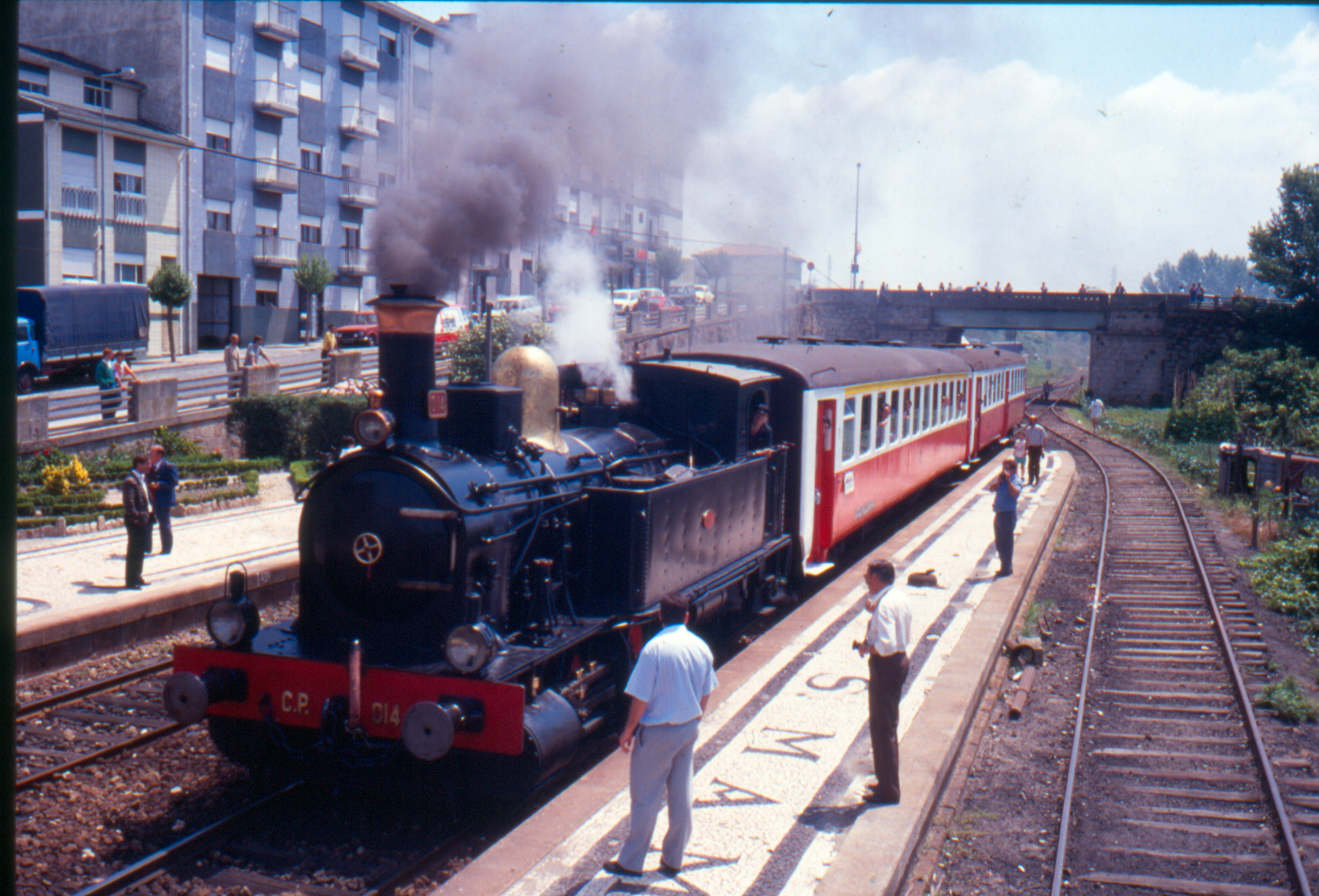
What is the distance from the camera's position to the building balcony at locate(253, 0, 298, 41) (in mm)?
38500

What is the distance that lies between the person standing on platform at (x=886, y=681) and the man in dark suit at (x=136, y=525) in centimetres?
829

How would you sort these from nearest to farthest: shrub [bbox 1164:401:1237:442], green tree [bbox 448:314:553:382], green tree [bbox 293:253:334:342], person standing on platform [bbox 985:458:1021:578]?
person standing on platform [bbox 985:458:1021:578]
green tree [bbox 448:314:553:382]
shrub [bbox 1164:401:1237:442]
green tree [bbox 293:253:334:342]

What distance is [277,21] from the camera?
1545 inches

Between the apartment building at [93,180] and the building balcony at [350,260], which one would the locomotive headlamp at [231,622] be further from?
the building balcony at [350,260]

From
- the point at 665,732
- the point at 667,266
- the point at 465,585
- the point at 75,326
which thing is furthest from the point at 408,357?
the point at 667,266

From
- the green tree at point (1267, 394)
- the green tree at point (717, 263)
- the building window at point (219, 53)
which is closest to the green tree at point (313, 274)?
the building window at point (219, 53)

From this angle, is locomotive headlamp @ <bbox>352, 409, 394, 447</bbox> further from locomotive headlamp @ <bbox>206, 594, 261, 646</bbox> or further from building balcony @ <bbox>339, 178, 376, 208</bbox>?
building balcony @ <bbox>339, 178, 376, 208</bbox>

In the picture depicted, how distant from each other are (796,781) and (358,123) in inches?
1547

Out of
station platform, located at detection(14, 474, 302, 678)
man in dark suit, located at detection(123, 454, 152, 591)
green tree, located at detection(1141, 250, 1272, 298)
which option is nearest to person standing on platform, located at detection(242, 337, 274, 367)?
station platform, located at detection(14, 474, 302, 678)

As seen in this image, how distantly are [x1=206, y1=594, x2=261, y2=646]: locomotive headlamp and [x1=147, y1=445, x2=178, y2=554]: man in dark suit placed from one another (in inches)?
282

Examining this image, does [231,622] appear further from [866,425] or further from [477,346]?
[477,346]

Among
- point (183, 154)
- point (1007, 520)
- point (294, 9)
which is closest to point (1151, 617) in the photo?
point (1007, 520)

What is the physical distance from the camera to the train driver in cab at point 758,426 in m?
10.3

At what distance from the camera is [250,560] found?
13.1 metres
